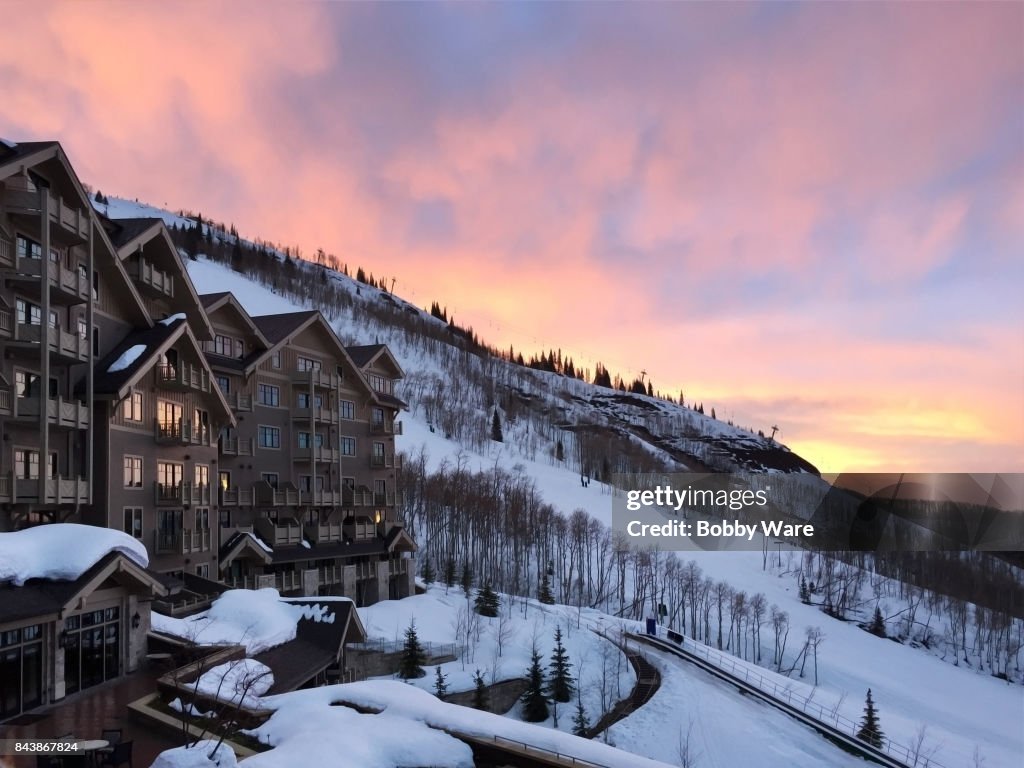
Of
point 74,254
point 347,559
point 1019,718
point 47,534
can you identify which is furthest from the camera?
point 1019,718

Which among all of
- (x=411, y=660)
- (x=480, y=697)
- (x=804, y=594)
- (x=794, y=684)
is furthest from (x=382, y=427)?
(x=804, y=594)

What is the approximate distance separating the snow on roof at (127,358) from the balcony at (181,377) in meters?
1.96

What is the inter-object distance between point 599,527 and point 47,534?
7712 centimetres

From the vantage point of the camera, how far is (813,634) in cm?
6738

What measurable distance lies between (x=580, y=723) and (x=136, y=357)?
22.1 meters

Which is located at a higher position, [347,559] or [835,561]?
[347,559]

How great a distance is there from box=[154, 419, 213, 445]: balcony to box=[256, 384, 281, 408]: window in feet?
30.2

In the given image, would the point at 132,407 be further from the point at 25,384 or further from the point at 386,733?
the point at 386,733

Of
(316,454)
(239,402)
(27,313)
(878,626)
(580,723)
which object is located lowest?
(878,626)

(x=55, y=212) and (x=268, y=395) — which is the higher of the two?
(x=55, y=212)

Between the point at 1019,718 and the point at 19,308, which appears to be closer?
the point at 19,308

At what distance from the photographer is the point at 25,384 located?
22203 millimetres

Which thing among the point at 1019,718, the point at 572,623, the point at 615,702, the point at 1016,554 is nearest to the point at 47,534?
the point at 615,702

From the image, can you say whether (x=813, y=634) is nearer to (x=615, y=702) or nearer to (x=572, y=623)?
(x=572, y=623)
